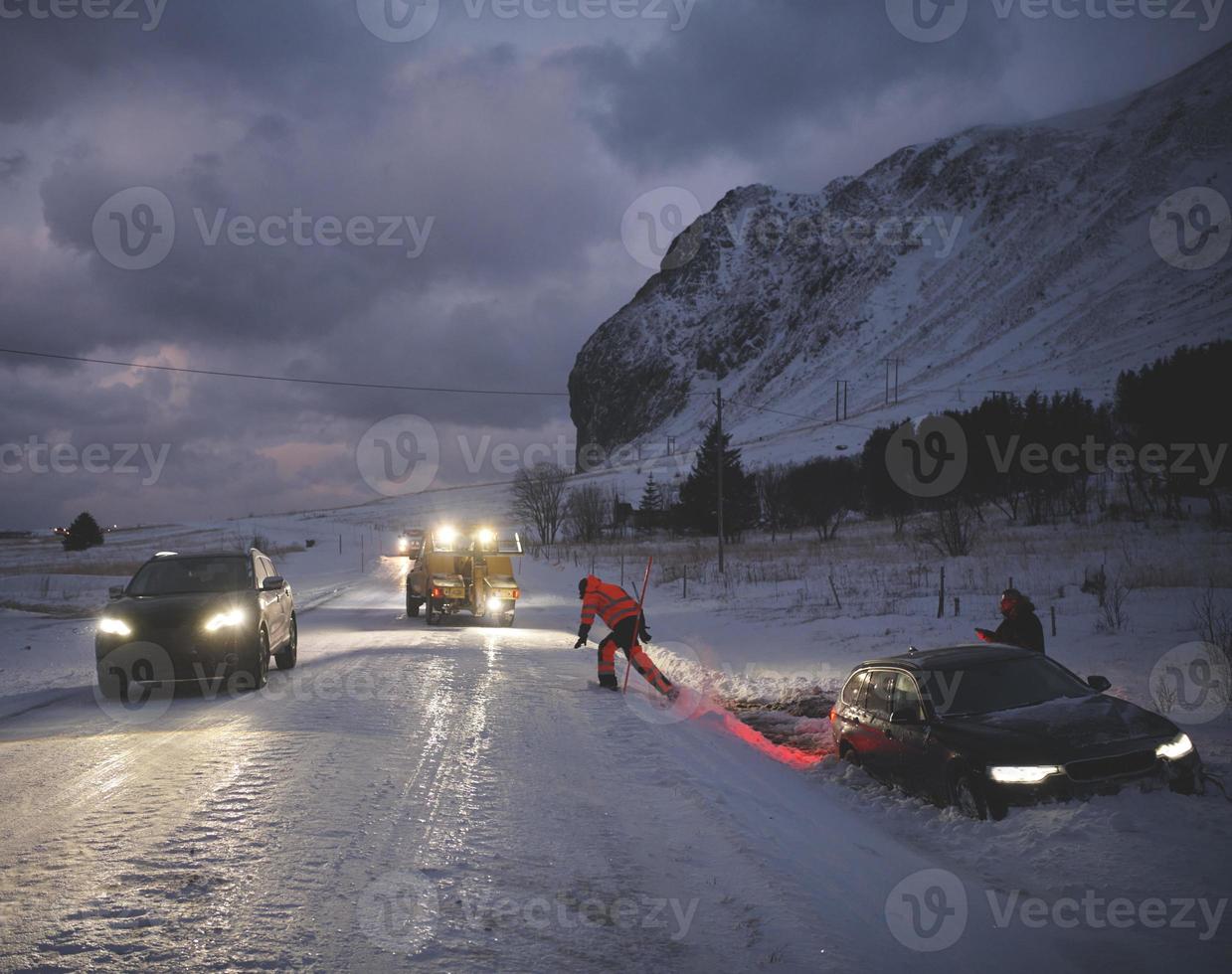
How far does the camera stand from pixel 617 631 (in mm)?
11891

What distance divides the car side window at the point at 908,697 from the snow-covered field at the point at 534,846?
2.60 ft

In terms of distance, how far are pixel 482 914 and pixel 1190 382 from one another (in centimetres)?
4043

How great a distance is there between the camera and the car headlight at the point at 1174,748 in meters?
6.22

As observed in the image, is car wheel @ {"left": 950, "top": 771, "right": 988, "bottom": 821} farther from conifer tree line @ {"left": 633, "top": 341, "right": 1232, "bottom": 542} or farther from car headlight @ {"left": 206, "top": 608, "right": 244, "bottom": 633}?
conifer tree line @ {"left": 633, "top": 341, "right": 1232, "bottom": 542}

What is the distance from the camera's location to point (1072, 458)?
42094 millimetres

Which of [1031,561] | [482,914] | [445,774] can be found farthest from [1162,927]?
[1031,561]

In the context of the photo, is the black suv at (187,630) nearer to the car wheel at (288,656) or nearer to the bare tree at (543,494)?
the car wheel at (288,656)

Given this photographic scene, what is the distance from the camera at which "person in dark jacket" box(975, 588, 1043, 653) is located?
29.6 feet

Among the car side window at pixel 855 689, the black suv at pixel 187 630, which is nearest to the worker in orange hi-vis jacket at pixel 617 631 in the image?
the car side window at pixel 855 689

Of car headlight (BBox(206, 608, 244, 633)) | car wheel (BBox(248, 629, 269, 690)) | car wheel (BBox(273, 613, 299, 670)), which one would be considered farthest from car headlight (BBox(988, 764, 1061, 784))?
car wheel (BBox(273, 613, 299, 670))

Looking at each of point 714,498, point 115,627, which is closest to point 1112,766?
point 115,627

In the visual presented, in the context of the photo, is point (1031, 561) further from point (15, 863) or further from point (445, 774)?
point (15, 863)

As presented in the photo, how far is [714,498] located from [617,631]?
51.2m

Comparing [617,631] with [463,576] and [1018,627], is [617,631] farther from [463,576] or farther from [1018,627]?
[463,576]
